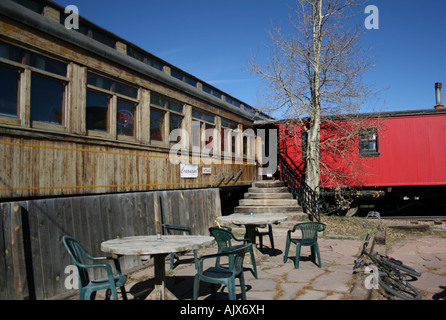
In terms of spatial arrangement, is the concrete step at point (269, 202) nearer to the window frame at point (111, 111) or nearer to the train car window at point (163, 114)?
the train car window at point (163, 114)

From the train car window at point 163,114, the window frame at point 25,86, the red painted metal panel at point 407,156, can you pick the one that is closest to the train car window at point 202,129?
the train car window at point 163,114

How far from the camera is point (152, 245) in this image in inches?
152

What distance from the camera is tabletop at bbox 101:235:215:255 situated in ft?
11.5

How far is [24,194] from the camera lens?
15.6 ft

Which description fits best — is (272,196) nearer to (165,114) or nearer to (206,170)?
(206,170)

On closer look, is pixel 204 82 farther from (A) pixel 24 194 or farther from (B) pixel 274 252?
(A) pixel 24 194

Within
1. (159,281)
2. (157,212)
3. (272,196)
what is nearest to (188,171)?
(157,212)

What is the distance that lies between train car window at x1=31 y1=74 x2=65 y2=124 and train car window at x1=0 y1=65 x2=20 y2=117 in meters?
0.25

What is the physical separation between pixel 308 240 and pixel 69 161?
3.94 m

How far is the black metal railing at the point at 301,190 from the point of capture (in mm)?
11477

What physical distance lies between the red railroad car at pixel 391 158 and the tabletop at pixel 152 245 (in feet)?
31.3

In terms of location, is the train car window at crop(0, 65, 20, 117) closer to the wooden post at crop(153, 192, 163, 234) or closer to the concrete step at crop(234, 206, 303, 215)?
the wooden post at crop(153, 192, 163, 234)

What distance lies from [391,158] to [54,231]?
11288mm
